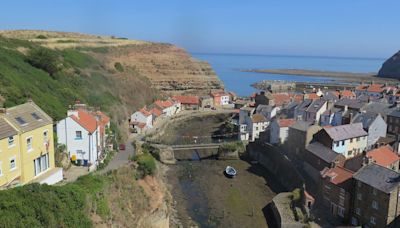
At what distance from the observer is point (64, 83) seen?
48125 millimetres

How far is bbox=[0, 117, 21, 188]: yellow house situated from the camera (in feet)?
62.7

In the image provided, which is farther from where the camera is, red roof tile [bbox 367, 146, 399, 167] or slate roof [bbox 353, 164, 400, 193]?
red roof tile [bbox 367, 146, 399, 167]

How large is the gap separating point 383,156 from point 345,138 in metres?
4.88

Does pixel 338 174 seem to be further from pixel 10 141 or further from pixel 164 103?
pixel 164 103

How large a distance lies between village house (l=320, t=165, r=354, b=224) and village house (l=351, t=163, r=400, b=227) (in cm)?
Answer: 57

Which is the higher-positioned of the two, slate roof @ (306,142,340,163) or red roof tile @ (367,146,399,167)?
red roof tile @ (367,146,399,167)

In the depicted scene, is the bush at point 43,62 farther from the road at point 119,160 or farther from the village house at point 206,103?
the village house at point 206,103

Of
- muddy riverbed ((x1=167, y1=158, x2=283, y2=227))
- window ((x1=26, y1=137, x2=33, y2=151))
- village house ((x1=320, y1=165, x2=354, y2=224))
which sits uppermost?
window ((x1=26, y1=137, x2=33, y2=151))

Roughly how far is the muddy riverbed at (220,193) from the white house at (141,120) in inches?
454

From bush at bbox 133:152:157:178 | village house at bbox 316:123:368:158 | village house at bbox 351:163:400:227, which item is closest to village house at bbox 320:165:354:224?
village house at bbox 351:163:400:227

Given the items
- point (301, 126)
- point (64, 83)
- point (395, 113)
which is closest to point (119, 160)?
point (301, 126)

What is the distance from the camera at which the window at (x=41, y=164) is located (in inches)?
862

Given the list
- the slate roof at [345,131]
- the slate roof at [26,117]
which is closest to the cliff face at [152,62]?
the slate roof at [345,131]

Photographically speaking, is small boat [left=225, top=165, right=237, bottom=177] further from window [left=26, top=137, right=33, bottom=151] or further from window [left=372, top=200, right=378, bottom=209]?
window [left=26, top=137, right=33, bottom=151]
